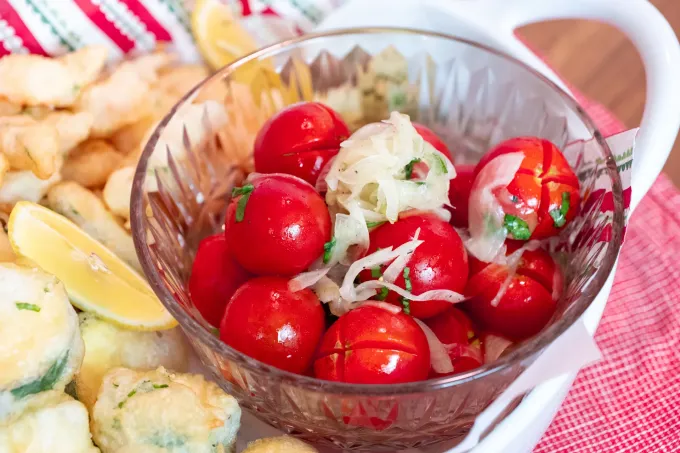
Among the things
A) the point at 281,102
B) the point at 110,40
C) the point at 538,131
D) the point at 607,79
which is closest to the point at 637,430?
the point at 538,131

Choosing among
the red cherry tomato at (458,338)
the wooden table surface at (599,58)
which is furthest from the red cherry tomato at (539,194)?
the wooden table surface at (599,58)

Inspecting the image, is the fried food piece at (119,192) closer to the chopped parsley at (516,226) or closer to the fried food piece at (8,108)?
the fried food piece at (8,108)

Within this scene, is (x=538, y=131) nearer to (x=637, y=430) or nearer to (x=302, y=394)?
(x=637, y=430)

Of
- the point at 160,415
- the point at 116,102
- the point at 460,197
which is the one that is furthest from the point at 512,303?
the point at 116,102

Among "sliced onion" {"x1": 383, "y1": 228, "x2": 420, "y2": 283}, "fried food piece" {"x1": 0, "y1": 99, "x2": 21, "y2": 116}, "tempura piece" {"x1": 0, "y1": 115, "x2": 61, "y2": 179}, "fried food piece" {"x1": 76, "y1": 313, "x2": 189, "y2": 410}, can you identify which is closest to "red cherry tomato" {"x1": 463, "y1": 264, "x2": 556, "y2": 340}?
"sliced onion" {"x1": 383, "y1": 228, "x2": 420, "y2": 283}

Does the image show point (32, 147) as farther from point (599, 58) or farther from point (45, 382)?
point (599, 58)
